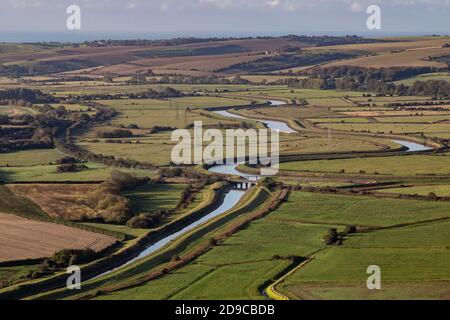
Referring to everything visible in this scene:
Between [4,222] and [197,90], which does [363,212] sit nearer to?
[4,222]

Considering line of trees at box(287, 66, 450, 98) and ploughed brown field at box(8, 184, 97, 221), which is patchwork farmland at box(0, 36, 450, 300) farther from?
line of trees at box(287, 66, 450, 98)

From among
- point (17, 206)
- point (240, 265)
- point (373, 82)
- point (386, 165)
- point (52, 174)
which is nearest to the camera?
point (240, 265)

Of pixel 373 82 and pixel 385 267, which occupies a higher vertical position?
pixel 373 82

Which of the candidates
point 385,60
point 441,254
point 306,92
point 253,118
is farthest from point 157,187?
point 385,60

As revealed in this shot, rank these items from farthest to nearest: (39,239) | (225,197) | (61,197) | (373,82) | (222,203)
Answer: (373,82), (225,197), (222,203), (61,197), (39,239)

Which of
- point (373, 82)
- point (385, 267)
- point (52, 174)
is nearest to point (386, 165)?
point (52, 174)

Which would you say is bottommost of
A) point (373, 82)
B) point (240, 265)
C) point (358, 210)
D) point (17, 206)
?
point (240, 265)

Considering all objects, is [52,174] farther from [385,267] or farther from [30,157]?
[385,267]
